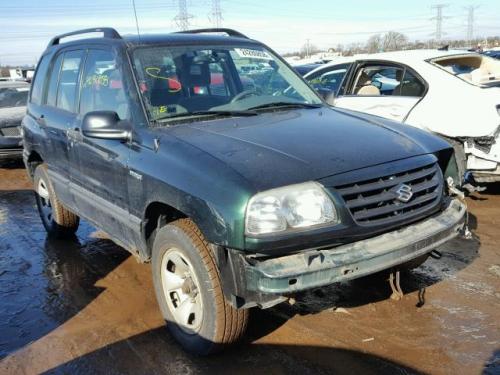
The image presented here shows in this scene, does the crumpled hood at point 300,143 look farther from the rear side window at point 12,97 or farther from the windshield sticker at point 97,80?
the rear side window at point 12,97

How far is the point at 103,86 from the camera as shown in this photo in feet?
13.2

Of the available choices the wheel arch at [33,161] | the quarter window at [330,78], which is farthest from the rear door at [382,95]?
the wheel arch at [33,161]

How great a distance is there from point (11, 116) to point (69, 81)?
22.0ft

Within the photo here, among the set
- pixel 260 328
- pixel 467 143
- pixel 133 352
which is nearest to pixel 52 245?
pixel 133 352

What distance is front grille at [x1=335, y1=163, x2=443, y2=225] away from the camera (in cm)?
276

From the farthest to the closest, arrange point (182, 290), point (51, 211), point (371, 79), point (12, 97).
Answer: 1. point (12, 97)
2. point (371, 79)
3. point (51, 211)
4. point (182, 290)

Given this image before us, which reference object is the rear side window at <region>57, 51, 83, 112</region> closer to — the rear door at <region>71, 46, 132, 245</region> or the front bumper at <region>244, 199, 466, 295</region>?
the rear door at <region>71, 46, 132, 245</region>

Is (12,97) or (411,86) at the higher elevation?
(411,86)

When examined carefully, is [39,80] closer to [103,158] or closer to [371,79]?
[103,158]

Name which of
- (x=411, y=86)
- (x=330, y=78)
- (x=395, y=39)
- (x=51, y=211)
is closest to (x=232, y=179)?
(x=51, y=211)

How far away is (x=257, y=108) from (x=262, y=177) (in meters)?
1.32

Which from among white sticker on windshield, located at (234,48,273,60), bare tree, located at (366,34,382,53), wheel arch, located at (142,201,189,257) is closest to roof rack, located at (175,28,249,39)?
white sticker on windshield, located at (234,48,273,60)

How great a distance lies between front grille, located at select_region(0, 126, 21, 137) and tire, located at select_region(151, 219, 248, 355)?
8008 millimetres

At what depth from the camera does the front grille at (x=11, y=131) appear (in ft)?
33.1
